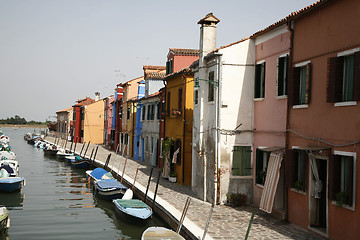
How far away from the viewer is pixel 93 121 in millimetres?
63688

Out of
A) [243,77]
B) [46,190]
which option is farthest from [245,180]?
[46,190]

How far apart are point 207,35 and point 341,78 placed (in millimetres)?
8391

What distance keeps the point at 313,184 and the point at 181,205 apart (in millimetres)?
6487

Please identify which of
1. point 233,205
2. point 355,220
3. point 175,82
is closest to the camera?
point 355,220

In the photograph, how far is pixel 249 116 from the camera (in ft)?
55.8

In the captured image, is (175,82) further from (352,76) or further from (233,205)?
(352,76)

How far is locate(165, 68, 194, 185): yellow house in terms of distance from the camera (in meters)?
22.8

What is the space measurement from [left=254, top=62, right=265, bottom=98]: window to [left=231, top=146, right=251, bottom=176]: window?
236cm

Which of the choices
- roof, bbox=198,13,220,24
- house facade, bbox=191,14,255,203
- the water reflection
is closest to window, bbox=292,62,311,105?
house facade, bbox=191,14,255,203

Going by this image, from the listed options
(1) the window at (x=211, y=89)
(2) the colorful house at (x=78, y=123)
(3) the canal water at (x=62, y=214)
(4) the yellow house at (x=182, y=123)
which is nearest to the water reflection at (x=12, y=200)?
(3) the canal water at (x=62, y=214)

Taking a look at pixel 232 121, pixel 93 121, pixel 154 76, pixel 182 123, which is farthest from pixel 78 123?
pixel 232 121

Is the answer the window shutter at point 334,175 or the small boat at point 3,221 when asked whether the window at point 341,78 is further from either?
the small boat at point 3,221

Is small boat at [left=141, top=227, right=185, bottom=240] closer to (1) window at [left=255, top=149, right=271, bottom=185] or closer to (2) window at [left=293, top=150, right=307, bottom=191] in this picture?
(2) window at [left=293, top=150, right=307, bottom=191]

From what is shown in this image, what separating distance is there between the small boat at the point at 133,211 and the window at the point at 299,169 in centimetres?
638
